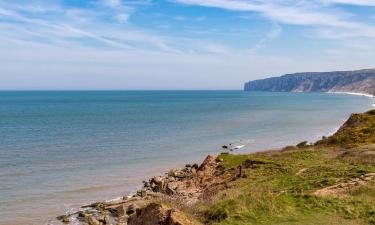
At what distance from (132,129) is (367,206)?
219 ft

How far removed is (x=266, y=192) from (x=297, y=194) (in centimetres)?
154

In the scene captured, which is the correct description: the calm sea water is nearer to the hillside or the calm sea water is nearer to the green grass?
the hillside

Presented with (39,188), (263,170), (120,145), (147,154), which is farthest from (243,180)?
(120,145)

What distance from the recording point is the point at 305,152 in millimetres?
38688

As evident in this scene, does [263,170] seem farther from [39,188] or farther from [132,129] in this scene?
[132,129]

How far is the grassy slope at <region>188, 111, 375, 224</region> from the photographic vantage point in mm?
16984

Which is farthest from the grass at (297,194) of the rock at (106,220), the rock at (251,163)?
the rock at (106,220)

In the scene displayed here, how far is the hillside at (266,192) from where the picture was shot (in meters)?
16.9

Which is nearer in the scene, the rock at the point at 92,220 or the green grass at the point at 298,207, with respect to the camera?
the green grass at the point at 298,207

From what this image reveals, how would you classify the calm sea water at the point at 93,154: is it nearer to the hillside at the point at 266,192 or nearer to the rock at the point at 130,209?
the hillside at the point at 266,192

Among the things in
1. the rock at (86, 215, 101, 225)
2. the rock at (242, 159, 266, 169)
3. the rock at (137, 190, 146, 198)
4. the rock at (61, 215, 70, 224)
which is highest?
the rock at (242, 159, 266, 169)

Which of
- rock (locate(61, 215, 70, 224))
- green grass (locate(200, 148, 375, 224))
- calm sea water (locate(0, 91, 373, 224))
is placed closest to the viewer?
green grass (locate(200, 148, 375, 224))

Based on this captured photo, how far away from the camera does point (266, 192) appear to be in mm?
20922

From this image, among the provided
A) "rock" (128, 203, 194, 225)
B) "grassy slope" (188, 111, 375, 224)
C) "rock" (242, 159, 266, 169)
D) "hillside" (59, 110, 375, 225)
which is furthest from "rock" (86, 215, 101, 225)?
"rock" (242, 159, 266, 169)
